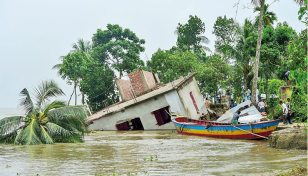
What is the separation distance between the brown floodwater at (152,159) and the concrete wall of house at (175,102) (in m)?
9.92

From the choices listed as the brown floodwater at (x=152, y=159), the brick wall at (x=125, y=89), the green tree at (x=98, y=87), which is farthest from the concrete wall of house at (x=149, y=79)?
the brown floodwater at (x=152, y=159)

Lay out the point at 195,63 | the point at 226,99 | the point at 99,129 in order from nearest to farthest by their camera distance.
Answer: the point at 99,129, the point at 195,63, the point at 226,99

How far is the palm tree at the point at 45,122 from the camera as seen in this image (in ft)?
64.1

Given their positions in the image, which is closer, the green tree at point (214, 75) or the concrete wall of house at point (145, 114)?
the concrete wall of house at point (145, 114)

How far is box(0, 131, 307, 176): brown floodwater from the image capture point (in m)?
11.9

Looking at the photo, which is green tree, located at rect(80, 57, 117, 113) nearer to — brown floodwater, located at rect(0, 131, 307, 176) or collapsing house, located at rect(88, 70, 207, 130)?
collapsing house, located at rect(88, 70, 207, 130)

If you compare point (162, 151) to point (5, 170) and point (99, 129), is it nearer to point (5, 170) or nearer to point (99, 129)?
point (5, 170)

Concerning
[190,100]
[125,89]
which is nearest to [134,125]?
[125,89]

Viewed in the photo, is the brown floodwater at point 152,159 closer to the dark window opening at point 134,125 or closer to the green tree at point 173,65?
the dark window opening at point 134,125

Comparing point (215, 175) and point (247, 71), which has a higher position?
point (247, 71)

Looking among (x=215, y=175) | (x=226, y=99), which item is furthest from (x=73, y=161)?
(x=226, y=99)

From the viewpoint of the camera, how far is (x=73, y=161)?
1439 cm

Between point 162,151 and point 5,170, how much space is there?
6.49 m

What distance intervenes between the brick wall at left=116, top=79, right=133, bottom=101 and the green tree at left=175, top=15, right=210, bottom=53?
902 inches
